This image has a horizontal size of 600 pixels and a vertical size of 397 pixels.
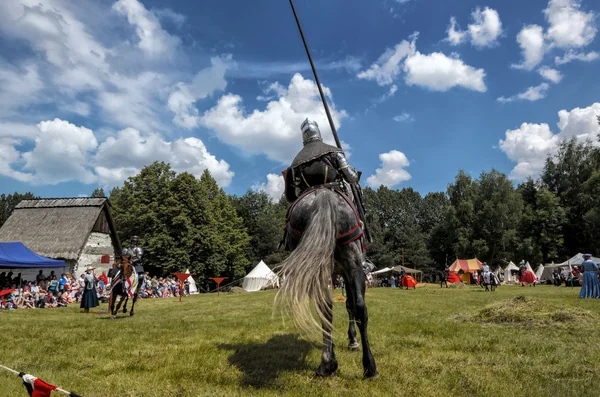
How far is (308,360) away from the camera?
519cm

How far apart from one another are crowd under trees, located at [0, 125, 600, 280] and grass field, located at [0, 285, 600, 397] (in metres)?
38.3

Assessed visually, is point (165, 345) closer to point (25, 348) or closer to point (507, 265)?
point (25, 348)

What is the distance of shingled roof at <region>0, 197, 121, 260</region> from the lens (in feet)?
106

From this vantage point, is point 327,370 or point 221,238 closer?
point 327,370

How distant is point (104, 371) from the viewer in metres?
4.76

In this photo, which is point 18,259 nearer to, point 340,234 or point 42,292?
point 42,292

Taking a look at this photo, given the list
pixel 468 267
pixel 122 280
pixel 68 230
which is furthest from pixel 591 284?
pixel 68 230

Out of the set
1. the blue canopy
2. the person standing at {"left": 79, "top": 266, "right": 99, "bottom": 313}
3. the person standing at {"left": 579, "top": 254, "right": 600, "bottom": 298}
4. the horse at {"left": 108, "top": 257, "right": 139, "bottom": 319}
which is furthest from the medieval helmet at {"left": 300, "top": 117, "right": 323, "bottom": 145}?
the blue canopy

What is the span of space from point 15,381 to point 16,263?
18.6 meters

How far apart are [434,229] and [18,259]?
62.7 metres

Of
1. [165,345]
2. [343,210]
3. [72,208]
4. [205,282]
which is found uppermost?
[72,208]

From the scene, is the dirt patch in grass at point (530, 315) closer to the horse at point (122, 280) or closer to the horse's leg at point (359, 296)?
the horse's leg at point (359, 296)

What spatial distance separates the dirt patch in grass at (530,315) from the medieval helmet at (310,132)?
5897 millimetres

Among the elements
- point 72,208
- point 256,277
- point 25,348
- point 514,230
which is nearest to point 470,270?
point 514,230
